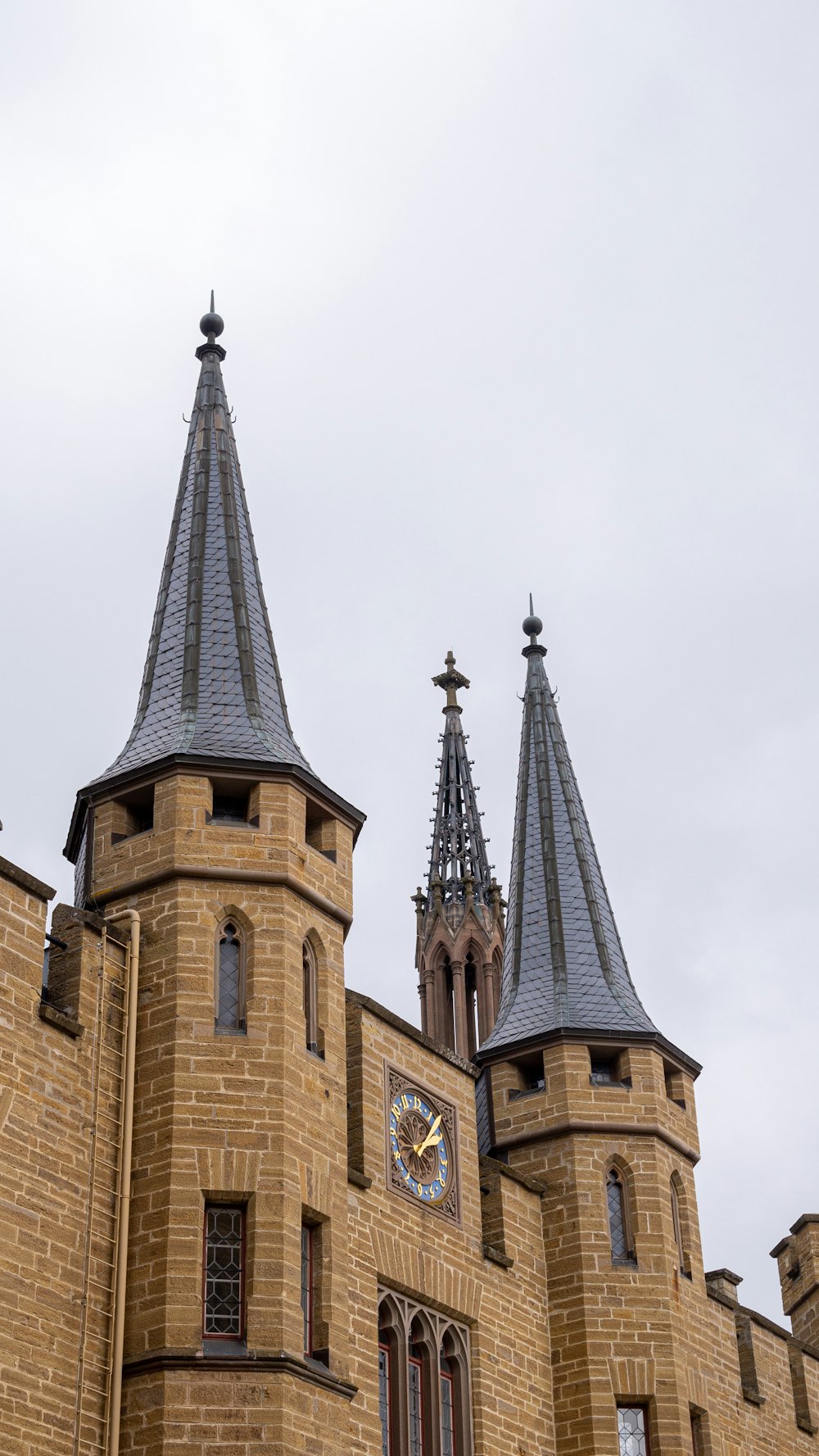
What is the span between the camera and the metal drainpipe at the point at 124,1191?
72.2 feet

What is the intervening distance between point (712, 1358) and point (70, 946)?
490 inches

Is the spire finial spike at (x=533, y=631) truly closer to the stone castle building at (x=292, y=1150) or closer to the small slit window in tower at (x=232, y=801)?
the stone castle building at (x=292, y=1150)

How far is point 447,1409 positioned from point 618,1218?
4.49m

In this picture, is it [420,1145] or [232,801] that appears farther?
[420,1145]

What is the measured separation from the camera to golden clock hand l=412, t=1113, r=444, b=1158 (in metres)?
28.0

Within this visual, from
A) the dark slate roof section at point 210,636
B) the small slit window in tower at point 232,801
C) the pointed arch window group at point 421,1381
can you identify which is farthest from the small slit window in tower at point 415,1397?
the dark slate roof section at point 210,636

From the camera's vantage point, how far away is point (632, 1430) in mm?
29500

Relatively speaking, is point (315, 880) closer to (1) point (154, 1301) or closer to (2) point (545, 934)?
(1) point (154, 1301)

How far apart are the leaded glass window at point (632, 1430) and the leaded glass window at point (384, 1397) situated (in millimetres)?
4246

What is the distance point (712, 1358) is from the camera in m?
31.6

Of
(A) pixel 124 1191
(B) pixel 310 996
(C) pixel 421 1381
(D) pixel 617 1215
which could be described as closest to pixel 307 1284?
(A) pixel 124 1191

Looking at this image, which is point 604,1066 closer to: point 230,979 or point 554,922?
point 554,922

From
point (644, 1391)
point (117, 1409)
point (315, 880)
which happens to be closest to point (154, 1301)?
point (117, 1409)

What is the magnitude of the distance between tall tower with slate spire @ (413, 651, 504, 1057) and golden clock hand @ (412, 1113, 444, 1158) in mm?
28228
